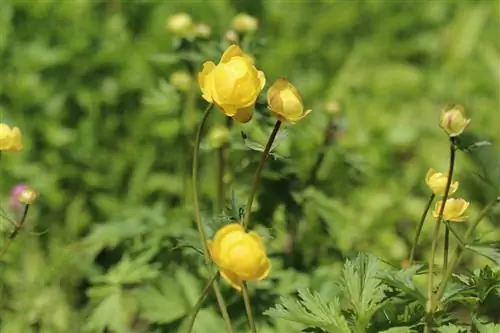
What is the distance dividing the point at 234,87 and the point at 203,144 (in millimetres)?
461

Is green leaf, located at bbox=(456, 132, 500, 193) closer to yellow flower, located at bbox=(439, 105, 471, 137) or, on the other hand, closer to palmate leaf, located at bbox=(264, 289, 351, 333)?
yellow flower, located at bbox=(439, 105, 471, 137)

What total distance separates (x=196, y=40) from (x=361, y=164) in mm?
388

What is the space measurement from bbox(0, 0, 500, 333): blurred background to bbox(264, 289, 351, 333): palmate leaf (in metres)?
0.12

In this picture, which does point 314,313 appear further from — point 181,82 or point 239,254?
point 181,82

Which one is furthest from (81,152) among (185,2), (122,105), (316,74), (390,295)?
(390,295)

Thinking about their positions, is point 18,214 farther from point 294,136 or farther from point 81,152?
point 294,136

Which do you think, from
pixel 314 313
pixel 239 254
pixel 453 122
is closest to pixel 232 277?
pixel 239 254

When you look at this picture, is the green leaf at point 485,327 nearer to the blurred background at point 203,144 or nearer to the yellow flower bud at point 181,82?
the blurred background at point 203,144

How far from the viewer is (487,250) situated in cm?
106

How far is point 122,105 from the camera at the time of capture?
2.10 metres

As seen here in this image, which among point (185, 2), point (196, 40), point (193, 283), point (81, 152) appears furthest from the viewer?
point (185, 2)

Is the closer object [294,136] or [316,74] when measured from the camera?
[294,136]

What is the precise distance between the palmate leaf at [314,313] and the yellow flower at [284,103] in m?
0.22

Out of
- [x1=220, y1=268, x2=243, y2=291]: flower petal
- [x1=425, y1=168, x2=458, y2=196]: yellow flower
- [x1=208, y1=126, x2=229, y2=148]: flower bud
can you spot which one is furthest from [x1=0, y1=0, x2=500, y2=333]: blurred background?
[x1=425, y1=168, x2=458, y2=196]: yellow flower
